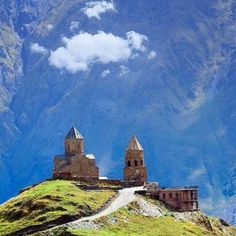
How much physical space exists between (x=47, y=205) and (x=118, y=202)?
638 inches

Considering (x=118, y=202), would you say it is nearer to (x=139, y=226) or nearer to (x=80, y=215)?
(x=139, y=226)

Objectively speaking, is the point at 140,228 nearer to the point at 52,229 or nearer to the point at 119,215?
the point at 119,215

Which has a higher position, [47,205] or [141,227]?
[47,205]

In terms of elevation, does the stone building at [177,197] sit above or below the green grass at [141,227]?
above

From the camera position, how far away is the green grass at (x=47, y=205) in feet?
522

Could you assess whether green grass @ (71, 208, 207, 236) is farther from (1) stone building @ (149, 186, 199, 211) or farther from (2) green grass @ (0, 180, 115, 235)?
Result: (1) stone building @ (149, 186, 199, 211)

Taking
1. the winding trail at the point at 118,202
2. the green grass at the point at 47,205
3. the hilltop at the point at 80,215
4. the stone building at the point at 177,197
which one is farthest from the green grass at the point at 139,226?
the stone building at the point at 177,197

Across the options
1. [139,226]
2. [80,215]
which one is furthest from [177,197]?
[80,215]

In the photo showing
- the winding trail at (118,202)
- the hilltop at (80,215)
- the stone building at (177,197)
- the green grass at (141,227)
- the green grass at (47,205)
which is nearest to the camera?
the green grass at (141,227)

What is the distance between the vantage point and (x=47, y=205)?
163 meters

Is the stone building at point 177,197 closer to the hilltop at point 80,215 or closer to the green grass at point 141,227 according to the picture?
the hilltop at point 80,215

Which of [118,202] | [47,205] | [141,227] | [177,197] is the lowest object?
[141,227]

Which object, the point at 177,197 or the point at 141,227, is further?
the point at 177,197

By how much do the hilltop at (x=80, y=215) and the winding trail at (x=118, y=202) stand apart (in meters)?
0.73
